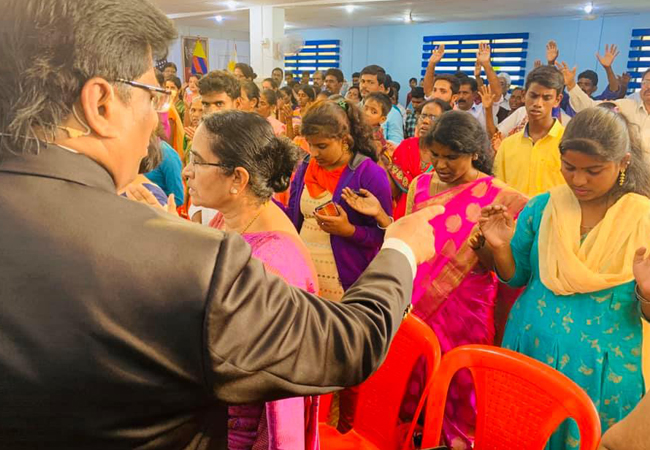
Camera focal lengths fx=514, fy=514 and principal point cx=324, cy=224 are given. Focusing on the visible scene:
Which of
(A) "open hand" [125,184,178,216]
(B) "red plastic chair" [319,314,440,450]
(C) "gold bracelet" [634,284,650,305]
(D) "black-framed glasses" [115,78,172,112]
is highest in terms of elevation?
(D) "black-framed glasses" [115,78,172,112]

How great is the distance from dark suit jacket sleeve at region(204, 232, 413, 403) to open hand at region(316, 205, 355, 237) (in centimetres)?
142

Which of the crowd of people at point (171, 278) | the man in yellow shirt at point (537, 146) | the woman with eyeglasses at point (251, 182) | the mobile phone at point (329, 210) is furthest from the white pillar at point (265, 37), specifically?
the crowd of people at point (171, 278)

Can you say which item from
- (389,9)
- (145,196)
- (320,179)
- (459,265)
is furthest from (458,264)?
(389,9)

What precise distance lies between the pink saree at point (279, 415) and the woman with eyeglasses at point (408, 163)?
161 cm

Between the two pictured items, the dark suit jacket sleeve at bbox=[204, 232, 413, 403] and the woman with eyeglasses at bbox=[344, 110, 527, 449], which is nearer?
the dark suit jacket sleeve at bbox=[204, 232, 413, 403]

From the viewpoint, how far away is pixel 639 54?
8.84 metres

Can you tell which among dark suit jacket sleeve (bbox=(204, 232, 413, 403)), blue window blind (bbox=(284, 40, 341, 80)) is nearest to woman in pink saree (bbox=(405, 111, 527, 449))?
dark suit jacket sleeve (bbox=(204, 232, 413, 403))

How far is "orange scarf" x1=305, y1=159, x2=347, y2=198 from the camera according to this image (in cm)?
231

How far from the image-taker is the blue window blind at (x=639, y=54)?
874 centimetres

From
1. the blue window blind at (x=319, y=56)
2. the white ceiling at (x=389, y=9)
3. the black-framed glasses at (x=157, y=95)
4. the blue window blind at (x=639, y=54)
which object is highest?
the white ceiling at (x=389, y=9)

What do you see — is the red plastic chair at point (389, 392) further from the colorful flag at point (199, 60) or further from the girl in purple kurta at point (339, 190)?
the colorful flag at point (199, 60)

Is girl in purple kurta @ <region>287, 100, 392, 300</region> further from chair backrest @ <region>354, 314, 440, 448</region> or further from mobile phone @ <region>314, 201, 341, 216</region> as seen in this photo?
chair backrest @ <region>354, 314, 440, 448</region>

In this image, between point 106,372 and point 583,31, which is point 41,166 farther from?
point 583,31

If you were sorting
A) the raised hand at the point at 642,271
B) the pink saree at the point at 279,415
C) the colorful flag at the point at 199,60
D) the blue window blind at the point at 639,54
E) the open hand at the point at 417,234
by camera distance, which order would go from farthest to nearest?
the colorful flag at the point at 199,60 → the blue window blind at the point at 639,54 → the raised hand at the point at 642,271 → the pink saree at the point at 279,415 → the open hand at the point at 417,234
